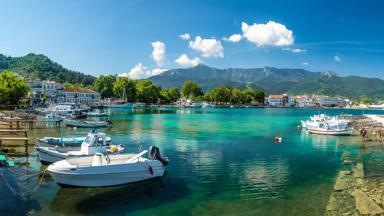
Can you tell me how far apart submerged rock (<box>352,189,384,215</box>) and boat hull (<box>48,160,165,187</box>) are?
13.2 metres

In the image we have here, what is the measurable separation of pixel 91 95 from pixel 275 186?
159 metres

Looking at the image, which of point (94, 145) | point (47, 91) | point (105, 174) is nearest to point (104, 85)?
point (47, 91)

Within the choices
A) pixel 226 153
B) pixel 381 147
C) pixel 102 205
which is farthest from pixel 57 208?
pixel 381 147

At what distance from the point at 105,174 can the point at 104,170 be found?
319mm

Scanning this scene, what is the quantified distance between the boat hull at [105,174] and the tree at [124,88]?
155426 mm

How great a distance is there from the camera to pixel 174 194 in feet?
63.2

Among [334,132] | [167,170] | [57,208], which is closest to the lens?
[57,208]

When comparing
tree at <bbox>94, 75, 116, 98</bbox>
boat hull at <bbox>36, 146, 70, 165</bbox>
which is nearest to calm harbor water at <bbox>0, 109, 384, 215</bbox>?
boat hull at <bbox>36, 146, 70, 165</bbox>

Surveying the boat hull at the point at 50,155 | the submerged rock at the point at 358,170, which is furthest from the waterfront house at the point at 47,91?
the submerged rock at the point at 358,170

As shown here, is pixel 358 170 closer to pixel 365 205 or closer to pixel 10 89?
pixel 365 205

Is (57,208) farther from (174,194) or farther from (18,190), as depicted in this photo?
(174,194)

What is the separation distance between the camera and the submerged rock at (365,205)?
655 inches

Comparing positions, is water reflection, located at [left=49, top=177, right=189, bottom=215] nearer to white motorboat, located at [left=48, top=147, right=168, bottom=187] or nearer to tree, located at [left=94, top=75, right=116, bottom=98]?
white motorboat, located at [left=48, top=147, right=168, bottom=187]

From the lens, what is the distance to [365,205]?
17.5 m
